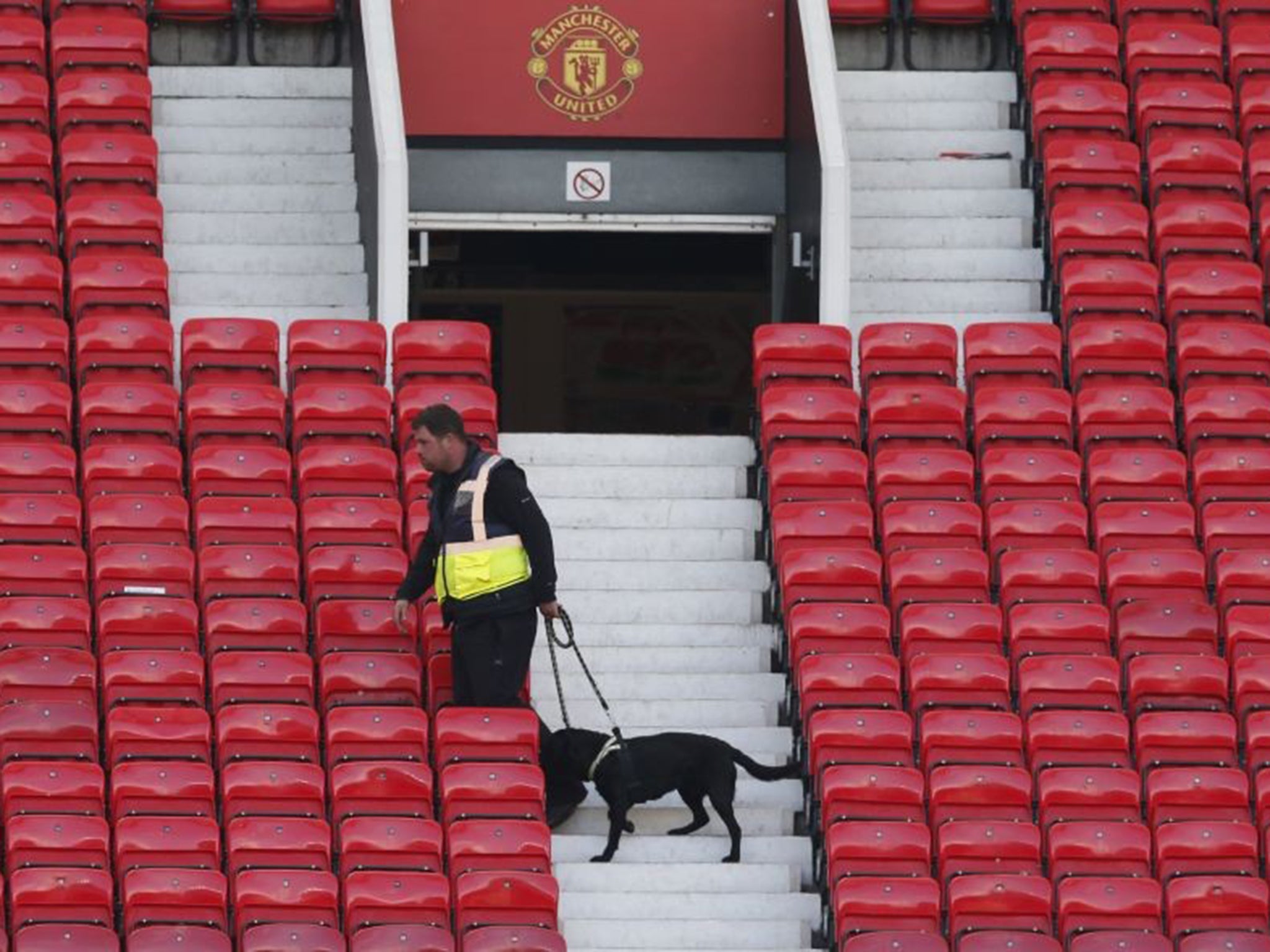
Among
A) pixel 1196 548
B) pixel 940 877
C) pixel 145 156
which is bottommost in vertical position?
pixel 940 877

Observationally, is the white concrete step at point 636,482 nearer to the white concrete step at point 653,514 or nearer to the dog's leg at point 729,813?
the white concrete step at point 653,514

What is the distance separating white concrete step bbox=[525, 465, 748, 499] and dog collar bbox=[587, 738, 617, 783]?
2.18 m

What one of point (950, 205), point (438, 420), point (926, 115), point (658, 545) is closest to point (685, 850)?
point (438, 420)

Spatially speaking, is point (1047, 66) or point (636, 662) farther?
point (1047, 66)

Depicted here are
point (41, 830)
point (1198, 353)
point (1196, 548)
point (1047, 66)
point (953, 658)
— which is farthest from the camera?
point (1047, 66)

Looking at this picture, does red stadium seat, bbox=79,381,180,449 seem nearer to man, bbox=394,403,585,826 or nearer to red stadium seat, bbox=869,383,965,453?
man, bbox=394,403,585,826

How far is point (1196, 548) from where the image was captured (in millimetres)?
15383

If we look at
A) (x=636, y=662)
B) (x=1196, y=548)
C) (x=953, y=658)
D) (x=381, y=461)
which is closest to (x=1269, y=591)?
(x=1196, y=548)

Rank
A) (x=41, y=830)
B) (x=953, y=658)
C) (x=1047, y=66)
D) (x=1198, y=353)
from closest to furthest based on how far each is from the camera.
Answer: (x=41, y=830) → (x=953, y=658) → (x=1198, y=353) → (x=1047, y=66)

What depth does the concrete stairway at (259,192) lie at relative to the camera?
1742 cm

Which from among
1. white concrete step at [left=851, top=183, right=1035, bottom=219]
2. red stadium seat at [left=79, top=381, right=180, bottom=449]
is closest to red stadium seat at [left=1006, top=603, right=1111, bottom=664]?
red stadium seat at [left=79, top=381, right=180, bottom=449]

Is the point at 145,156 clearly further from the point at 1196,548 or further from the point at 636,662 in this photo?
the point at 1196,548

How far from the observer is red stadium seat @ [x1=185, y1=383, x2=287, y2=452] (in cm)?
1552

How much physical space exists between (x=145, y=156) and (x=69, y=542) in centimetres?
279
